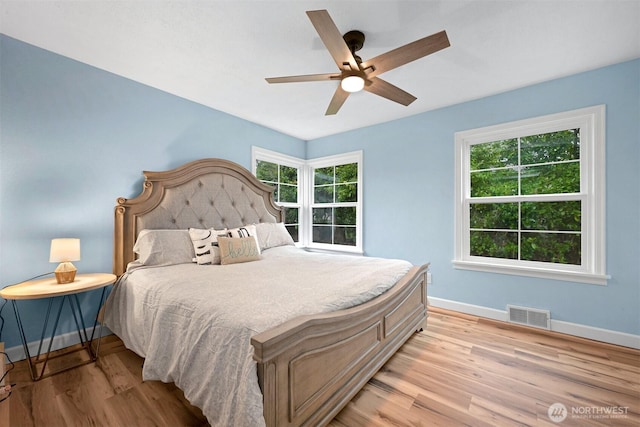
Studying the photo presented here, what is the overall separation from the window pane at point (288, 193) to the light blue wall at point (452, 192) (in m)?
0.69

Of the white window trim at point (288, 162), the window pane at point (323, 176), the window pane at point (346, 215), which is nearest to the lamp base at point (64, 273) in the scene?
the white window trim at point (288, 162)

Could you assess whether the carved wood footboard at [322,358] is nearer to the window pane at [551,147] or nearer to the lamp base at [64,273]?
the lamp base at [64,273]

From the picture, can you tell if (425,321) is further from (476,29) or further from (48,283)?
(48,283)

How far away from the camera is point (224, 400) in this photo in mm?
1174

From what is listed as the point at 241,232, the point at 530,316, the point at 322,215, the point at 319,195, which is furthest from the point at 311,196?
the point at 530,316

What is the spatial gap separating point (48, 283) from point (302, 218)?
314 cm

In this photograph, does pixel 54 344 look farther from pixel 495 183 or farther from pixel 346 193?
pixel 495 183

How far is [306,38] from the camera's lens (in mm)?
1944

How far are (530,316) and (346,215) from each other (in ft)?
8.10

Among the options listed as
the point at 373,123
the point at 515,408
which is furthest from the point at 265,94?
the point at 515,408

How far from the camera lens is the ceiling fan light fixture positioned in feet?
5.96

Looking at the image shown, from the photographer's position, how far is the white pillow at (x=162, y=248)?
2.29 metres

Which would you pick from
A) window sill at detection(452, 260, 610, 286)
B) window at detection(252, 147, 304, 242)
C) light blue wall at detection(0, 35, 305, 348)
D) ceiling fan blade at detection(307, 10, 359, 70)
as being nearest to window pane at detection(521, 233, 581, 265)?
window sill at detection(452, 260, 610, 286)

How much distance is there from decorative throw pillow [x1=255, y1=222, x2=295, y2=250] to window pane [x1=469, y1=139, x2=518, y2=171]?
240 cm
